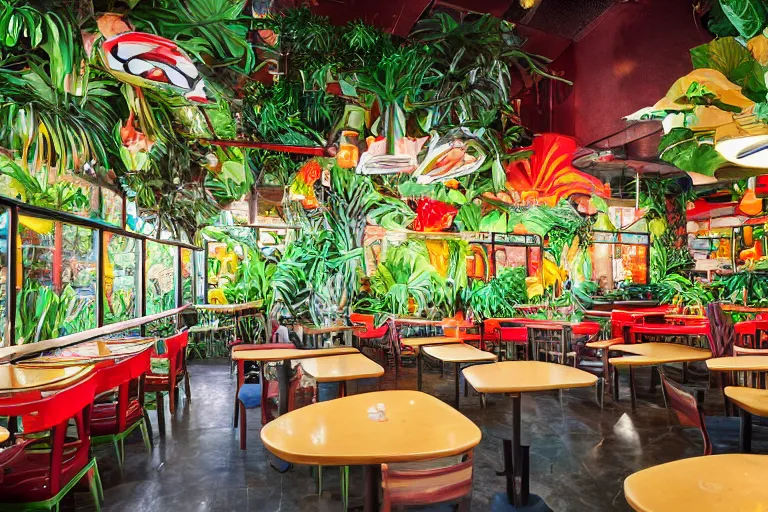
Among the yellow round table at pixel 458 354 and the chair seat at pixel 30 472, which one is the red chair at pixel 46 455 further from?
the yellow round table at pixel 458 354

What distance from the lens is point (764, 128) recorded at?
3293 millimetres

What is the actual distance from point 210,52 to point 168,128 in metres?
1.89

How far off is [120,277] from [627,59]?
20.8 ft

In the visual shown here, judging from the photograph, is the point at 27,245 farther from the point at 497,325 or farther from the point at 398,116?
the point at 497,325

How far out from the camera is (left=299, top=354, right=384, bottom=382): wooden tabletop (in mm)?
2756

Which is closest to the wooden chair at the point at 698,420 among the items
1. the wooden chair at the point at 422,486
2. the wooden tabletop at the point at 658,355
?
the wooden tabletop at the point at 658,355

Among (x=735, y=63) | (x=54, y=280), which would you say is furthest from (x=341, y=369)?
(x=735, y=63)

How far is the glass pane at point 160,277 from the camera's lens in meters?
6.45

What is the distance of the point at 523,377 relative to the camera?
2633mm

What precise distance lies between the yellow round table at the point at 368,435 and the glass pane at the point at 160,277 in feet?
17.3

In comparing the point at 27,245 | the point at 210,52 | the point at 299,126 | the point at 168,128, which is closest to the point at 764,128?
the point at 210,52

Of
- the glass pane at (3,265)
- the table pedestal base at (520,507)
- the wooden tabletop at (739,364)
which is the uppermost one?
the glass pane at (3,265)

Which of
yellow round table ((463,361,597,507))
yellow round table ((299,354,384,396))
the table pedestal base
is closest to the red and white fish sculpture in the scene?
yellow round table ((299,354,384,396))

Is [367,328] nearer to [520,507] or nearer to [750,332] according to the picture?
[520,507]
